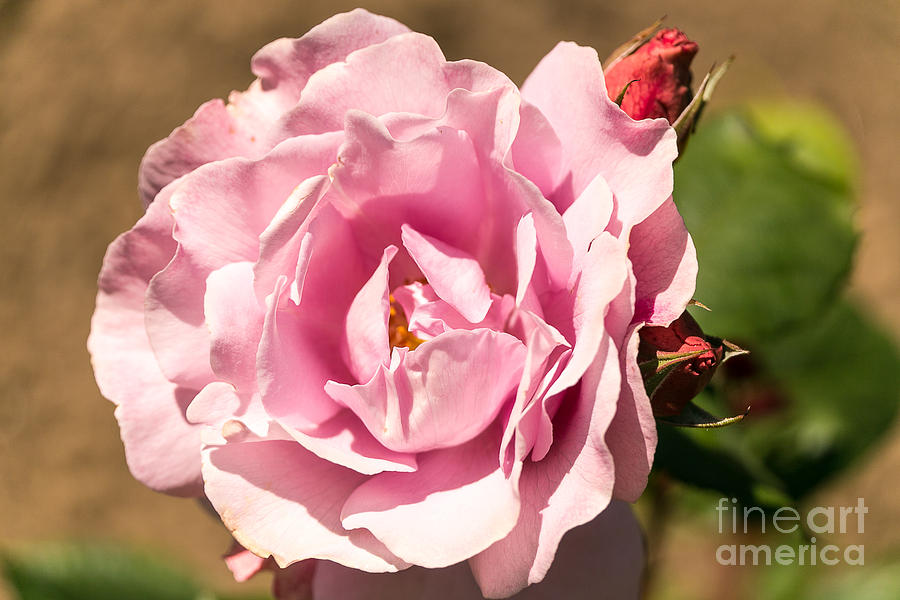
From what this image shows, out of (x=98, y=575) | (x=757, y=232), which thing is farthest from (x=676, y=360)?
(x=98, y=575)

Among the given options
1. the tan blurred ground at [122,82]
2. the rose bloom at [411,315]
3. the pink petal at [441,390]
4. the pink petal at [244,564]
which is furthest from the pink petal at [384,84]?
the tan blurred ground at [122,82]

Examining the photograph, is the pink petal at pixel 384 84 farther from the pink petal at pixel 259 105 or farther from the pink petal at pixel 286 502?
the pink petal at pixel 286 502

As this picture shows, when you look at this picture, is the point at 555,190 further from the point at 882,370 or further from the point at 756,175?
the point at 882,370

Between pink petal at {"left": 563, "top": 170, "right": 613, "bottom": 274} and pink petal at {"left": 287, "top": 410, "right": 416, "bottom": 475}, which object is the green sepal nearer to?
pink petal at {"left": 563, "top": 170, "right": 613, "bottom": 274}

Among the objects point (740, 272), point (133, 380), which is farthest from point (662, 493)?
point (133, 380)

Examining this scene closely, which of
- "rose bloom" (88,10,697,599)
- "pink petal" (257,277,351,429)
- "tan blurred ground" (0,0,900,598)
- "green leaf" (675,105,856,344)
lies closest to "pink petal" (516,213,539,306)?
"rose bloom" (88,10,697,599)
